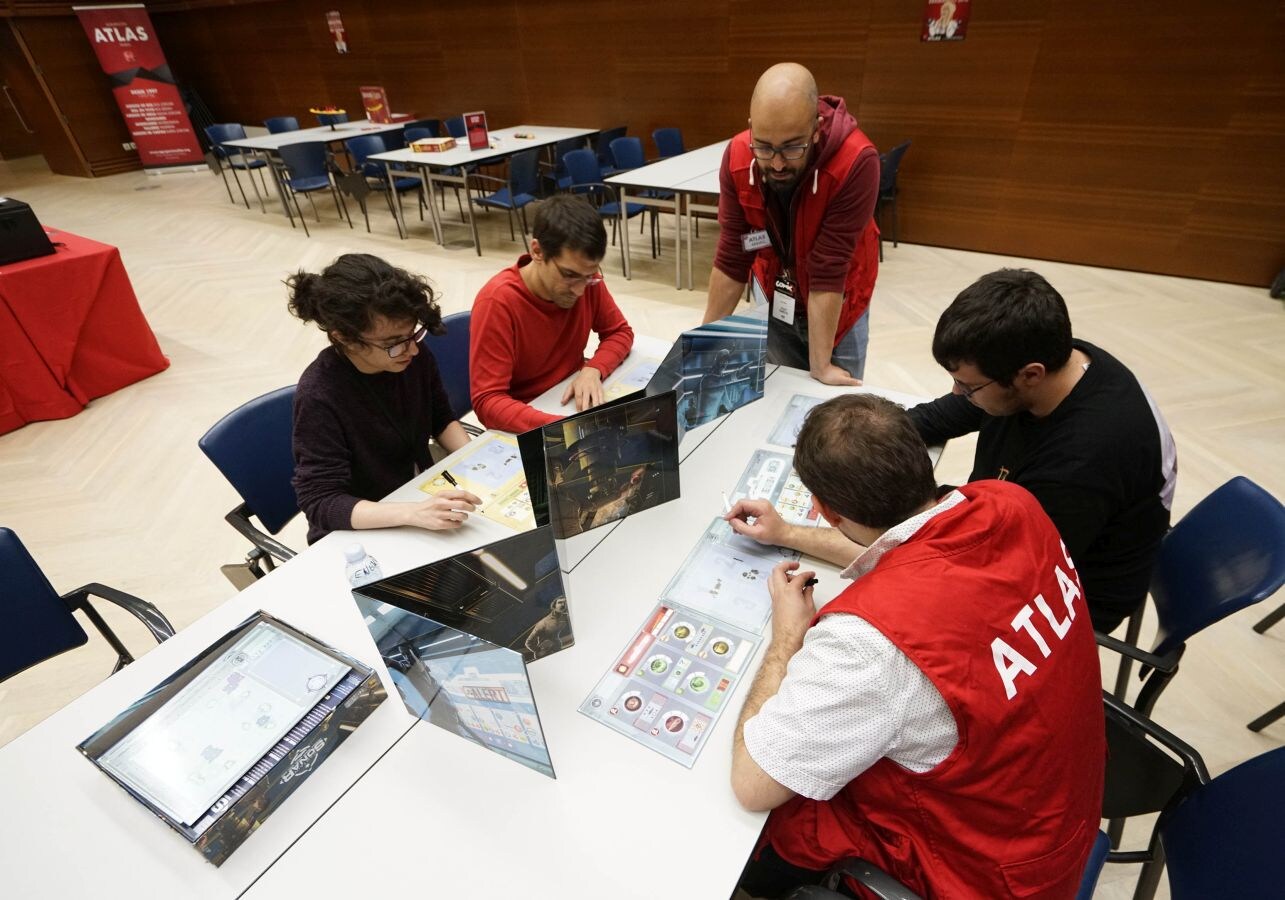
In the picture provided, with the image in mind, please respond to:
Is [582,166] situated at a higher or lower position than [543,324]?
lower

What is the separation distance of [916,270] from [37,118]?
14.4 m

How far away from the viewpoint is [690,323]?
462 cm

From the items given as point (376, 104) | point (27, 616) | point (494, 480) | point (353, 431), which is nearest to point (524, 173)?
point (376, 104)

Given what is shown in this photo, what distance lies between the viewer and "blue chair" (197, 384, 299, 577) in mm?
1764

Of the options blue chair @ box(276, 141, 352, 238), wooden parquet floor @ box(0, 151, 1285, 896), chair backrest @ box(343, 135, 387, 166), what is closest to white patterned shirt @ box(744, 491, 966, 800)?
wooden parquet floor @ box(0, 151, 1285, 896)

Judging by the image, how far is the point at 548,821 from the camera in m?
0.94

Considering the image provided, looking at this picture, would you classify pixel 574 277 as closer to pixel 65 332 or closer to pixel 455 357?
pixel 455 357

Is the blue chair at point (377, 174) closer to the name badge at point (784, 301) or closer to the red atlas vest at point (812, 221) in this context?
the red atlas vest at point (812, 221)

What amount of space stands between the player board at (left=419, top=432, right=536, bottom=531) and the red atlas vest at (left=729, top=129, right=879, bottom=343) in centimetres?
119

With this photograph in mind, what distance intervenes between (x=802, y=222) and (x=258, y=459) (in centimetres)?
191

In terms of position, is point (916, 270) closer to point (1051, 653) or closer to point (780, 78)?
point (780, 78)

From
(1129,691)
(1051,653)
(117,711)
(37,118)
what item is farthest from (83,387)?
(37,118)

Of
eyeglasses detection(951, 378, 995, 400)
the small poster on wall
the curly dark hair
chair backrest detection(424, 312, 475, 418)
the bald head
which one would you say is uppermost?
the small poster on wall

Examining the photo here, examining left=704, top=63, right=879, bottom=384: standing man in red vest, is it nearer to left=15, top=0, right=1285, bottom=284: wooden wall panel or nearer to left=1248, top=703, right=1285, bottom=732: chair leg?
left=1248, top=703, right=1285, bottom=732: chair leg
